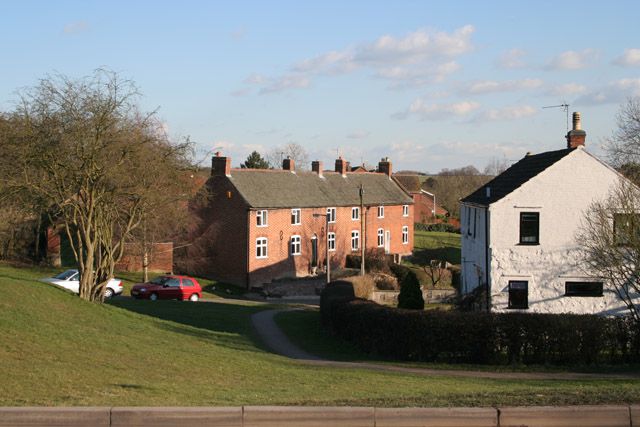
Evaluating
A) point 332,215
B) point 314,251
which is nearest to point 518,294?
point 314,251

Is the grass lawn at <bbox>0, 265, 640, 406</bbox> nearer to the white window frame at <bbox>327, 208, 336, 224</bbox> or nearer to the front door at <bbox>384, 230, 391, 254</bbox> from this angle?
the white window frame at <bbox>327, 208, 336, 224</bbox>

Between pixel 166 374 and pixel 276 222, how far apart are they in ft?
131


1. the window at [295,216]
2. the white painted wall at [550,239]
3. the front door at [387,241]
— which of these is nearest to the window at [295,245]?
the window at [295,216]

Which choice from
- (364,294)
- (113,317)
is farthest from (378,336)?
(364,294)

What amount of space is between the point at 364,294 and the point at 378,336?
1608 centimetres

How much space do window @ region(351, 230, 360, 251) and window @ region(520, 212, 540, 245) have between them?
104 ft

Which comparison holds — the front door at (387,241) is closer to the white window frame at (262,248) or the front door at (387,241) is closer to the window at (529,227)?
the white window frame at (262,248)

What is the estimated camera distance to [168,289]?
42.0 m

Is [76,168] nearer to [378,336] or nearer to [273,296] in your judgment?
[378,336]

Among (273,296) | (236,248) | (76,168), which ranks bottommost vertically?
(273,296)

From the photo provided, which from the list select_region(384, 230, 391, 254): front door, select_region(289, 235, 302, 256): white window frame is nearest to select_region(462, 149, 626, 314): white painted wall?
select_region(289, 235, 302, 256): white window frame

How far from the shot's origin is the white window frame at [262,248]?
54.0 meters

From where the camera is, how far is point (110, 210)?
30.1 meters

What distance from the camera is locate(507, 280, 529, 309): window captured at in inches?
1294
